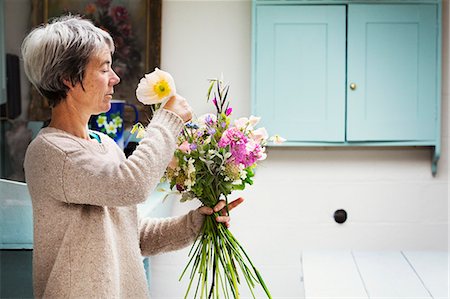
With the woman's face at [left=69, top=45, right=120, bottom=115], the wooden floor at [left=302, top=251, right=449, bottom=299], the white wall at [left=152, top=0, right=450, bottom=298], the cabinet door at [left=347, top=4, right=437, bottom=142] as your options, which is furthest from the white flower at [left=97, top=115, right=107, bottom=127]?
the woman's face at [left=69, top=45, right=120, bottom=115]

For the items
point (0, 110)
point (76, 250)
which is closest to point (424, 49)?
point (0, 110)

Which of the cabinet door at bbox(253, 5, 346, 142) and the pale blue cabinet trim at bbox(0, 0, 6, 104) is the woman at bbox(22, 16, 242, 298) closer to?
the pale blue cabinet trim at bbox(0, 0, 6, 104)

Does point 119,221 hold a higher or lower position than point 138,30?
lower

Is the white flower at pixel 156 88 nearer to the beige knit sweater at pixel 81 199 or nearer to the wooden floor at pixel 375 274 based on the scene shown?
the beige knit sweater at pixel 81 199

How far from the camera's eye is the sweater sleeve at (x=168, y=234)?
2119mm

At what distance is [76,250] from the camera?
1.74 metres

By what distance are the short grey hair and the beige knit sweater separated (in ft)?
0.40

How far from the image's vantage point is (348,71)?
374 centimetres

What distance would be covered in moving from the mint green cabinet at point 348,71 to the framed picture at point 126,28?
0.52m

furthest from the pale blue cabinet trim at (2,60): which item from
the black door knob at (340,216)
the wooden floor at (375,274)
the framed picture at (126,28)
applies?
the black door knob at (340,216)

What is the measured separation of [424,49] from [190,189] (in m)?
2.11

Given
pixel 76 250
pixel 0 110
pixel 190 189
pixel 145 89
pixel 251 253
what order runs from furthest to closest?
pixel 251 253, pixel 0 110, pixel 190 189, pixel 145 89, pixel 76 250

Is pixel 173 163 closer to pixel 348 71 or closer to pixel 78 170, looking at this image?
pixel 78 170

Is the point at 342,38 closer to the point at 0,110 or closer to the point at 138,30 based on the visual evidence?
the point at 138,30
